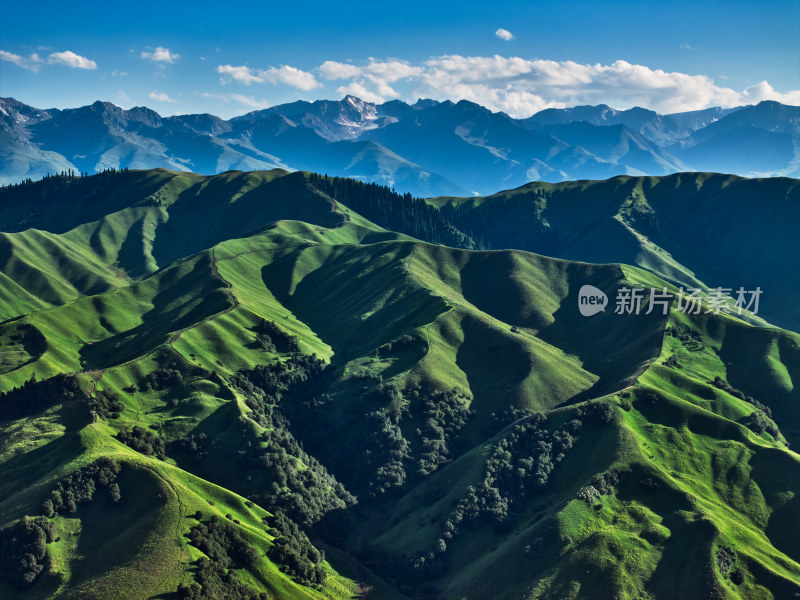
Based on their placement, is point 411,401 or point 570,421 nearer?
point 570,421

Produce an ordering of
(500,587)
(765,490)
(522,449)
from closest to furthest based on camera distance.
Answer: (500,587)
(765,490)
(522,449)

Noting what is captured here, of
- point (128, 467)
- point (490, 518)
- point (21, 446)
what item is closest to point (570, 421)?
point (490, 518)

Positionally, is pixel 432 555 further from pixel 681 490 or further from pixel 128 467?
pixel 128 467

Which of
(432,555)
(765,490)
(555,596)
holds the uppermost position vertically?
(765,490)

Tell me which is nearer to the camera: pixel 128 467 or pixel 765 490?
pixel 128 467

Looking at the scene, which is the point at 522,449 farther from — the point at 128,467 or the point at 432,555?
the point at 128,467

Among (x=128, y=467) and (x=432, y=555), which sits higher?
(x=128, y=467)

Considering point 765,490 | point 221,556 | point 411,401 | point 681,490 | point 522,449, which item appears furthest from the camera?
point 411,401

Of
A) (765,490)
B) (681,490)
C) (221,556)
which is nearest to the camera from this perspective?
(221,556)

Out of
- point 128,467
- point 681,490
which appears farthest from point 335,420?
point 681,490
